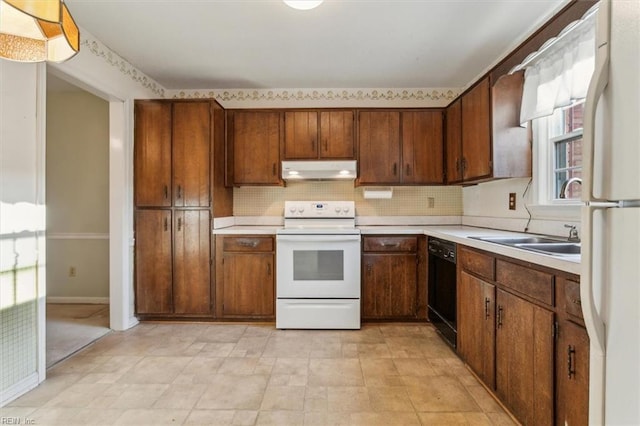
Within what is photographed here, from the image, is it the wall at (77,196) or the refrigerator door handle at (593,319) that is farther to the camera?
the wall at (77,196)

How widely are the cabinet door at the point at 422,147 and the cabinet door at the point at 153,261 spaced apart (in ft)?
7.98

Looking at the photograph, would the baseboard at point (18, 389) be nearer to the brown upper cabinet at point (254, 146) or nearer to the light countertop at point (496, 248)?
the light countertop at point (496, 248)

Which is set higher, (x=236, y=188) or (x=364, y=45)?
(x=364, y=45)

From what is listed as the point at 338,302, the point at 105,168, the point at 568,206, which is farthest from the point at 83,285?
the point at 568,206

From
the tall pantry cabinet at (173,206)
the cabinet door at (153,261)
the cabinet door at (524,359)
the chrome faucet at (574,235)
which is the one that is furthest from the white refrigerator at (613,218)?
the cabinet door at (153,261)

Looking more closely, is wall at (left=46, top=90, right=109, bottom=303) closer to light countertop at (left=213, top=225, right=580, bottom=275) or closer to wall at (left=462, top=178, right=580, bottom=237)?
light countertop at (left=213, top=225, right=580, bottom=275)

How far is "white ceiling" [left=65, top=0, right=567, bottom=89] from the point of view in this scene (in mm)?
2145

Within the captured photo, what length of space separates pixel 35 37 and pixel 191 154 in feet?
5.73

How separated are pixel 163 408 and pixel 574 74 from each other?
293 cm

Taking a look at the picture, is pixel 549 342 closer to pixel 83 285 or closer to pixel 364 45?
pixel 364 45

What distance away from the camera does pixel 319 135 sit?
131 inches

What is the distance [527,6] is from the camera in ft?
6.95

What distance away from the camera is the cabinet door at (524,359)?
138 cm

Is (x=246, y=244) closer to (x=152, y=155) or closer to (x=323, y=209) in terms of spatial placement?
(x=323, y=209)
